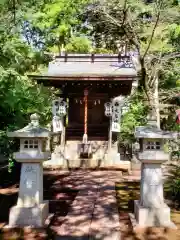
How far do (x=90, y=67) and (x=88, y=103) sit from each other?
5.78ft

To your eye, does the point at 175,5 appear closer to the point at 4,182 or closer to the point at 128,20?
the point at 128,20

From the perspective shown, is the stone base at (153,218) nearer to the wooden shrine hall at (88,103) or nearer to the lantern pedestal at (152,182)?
the lantern pedestal at (152,182)

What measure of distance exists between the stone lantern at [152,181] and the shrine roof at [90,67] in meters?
7.32

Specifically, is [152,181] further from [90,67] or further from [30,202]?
[90,67]

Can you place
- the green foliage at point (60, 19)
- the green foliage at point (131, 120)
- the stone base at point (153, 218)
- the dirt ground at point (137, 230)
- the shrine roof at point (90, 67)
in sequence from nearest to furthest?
the dirt ground at point (137, 230), the stone base at point (153, 218), the shrine roof at point (90, 67), the green foliage at point (131, 120), the green foliage at point (60, 19)

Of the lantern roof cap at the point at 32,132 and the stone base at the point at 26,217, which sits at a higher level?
the lantern roof cap at the point at 32,132

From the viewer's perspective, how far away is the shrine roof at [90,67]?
13633 mm

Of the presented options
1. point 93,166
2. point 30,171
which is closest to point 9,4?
point 30,171

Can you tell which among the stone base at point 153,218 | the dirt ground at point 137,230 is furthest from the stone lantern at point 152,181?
the dirt ground at point 137,230

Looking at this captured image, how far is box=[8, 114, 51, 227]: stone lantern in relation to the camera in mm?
5945

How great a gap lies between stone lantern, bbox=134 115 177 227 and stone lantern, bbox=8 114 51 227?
1.90 m

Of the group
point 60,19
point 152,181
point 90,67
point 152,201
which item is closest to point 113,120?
point 90,67

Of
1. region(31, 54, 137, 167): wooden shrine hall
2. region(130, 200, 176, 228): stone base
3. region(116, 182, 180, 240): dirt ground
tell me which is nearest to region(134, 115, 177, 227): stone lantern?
region(130, 200, 176, 228): stone base

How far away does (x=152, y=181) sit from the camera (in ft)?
20.1
